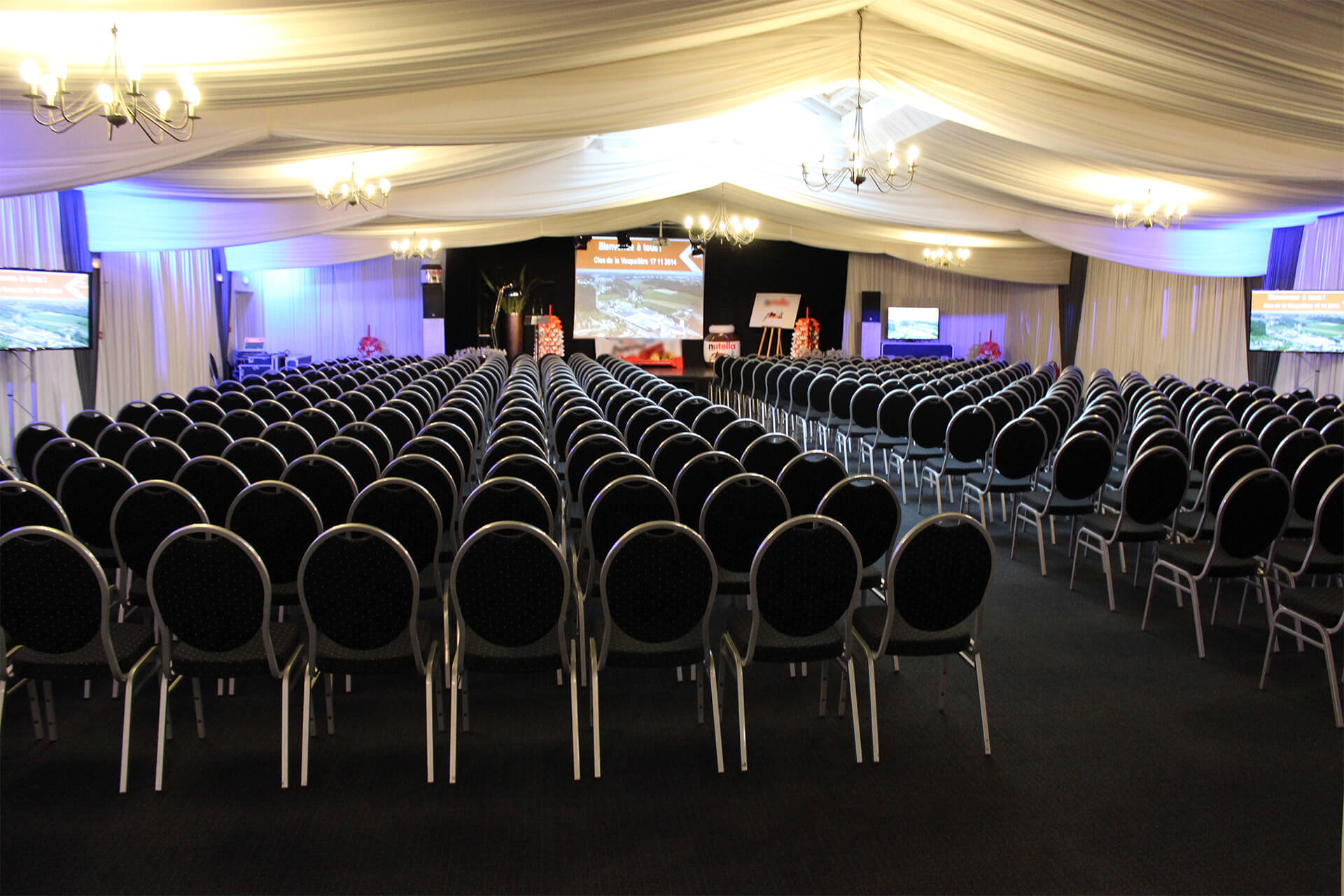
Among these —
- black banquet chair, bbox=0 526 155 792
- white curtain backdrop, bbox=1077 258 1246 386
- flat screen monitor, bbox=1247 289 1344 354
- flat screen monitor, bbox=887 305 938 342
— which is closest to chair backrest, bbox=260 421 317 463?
black banquet chair, bbox=0 526 155 792

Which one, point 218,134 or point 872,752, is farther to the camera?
point 218,134

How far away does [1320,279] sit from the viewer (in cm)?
1339

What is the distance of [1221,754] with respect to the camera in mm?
3609

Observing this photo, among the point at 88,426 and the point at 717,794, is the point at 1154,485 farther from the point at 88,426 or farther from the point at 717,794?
the point at 88,426

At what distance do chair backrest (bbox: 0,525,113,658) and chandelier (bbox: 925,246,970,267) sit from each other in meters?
19.8

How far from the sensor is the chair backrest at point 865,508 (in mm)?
4270

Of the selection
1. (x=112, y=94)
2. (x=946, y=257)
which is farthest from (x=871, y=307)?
(x=112, y=94)

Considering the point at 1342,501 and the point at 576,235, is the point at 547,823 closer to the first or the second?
the point at 1342,501

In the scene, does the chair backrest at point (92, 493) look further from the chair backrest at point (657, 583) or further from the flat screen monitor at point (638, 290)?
the flat screen monitor at point (638, 290)

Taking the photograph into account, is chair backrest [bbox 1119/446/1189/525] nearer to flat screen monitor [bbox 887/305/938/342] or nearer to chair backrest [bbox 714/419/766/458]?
chair backrest [bbox 714/419/766/458]

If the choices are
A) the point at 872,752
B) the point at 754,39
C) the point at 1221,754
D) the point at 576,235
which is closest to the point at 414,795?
the point at 872,752

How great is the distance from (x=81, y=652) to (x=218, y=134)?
203 inches

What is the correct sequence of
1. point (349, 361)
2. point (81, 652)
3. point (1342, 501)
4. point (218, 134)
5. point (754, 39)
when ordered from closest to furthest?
point (81, 652) → point (1342, 501) → point (218, 134) → point (754, 39) → point (349, 361)

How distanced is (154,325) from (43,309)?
4.06 m
